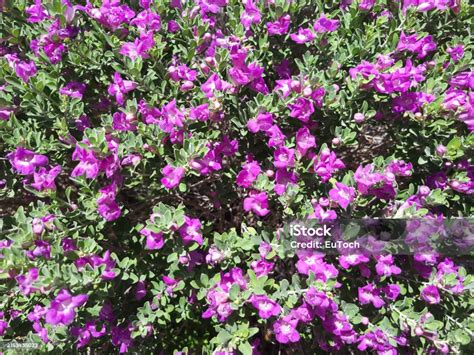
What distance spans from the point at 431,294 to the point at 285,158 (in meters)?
1.01

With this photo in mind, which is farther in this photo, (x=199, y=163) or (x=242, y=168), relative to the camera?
(x=242, y=168)

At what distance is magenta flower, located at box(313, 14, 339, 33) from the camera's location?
236cm

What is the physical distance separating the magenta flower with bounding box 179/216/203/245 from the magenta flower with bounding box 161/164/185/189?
17 cm

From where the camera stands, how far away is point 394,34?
93.4 inches

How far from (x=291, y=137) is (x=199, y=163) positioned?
54 cm

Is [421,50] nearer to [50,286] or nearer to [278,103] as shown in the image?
[278,103]

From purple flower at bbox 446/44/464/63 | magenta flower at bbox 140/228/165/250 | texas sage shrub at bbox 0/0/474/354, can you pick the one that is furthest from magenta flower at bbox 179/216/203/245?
purple flower at bbox 446/44/464/63

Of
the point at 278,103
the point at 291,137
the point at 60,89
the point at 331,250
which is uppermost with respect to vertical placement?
the point at 60,89

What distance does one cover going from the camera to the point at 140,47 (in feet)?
7.38

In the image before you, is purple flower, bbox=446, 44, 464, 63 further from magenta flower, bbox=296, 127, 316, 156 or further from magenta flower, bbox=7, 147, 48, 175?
magenta flower, bbox=7, 147, 48, 175

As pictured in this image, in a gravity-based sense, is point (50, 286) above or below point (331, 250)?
above

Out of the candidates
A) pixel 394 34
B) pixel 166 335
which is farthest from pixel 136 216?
pixel 394 34

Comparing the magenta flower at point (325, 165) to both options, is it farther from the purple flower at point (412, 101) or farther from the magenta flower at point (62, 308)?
the magenta flower at point (62, 308)

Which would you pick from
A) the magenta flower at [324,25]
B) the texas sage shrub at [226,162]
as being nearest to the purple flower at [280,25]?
the texas sage shrub at [226,162]
